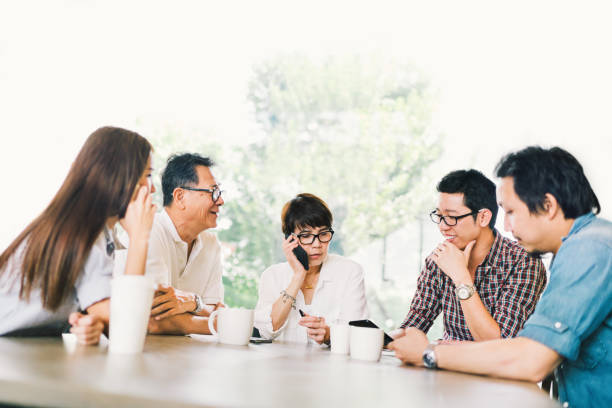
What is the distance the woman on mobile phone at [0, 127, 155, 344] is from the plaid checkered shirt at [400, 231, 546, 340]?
4.15 ft

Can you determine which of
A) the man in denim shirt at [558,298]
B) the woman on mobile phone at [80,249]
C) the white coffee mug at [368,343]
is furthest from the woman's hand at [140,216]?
the man in denim shirt at [558,298]

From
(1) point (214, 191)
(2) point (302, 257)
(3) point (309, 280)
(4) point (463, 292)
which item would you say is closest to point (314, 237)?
(2) point (302, 257)

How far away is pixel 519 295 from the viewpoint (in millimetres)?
1947

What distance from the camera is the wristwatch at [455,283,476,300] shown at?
1.84m

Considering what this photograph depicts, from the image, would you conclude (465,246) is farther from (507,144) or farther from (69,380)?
(507,144)

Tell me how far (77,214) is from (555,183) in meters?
1.14

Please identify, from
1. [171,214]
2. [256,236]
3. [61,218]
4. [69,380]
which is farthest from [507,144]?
[69,380]

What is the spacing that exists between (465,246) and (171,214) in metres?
1.22

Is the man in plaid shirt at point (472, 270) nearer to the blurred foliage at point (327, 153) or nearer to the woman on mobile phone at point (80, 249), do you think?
the woman on mobile phone at point (80, 249)

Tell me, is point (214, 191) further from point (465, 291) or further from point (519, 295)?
point (519, 295)

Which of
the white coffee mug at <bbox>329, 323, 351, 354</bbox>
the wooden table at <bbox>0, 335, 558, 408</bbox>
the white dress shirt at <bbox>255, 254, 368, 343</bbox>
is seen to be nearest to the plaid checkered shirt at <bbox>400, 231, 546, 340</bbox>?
the white dress shirt at <bbox>255, 254, 368, 343</bbox>

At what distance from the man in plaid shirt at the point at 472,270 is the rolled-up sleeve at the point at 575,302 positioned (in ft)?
2.21

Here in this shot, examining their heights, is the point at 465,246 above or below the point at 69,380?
above

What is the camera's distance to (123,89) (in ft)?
19.1
